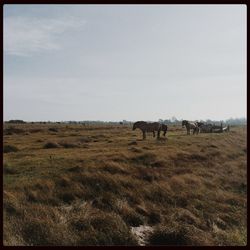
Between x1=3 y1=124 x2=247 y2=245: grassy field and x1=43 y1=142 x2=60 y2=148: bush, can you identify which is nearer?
x1=3 y1=124 x2=247 y2=245: grassy field

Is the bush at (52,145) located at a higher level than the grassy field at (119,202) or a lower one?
higher

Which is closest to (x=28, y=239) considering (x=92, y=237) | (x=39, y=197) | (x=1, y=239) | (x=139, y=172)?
(x=1, y=239)

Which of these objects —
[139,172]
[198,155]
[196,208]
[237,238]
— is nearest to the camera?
[237,238]

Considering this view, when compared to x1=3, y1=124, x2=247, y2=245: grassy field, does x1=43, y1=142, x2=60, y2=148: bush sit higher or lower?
higher

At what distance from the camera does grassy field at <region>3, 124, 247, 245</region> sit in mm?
12211

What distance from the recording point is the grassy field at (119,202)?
12211mm

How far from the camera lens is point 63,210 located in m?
13.7

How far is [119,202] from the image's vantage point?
14.8 meters

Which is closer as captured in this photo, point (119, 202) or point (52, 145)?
point (119, 202)

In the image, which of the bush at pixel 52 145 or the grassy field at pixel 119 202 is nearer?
the grassy field at pixel 119 202

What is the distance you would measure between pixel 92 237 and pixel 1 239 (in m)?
2.74

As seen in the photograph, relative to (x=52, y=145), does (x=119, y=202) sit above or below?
below

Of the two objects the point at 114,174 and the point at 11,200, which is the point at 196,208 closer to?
the point at 114,174

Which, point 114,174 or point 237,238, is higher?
point 114,174
